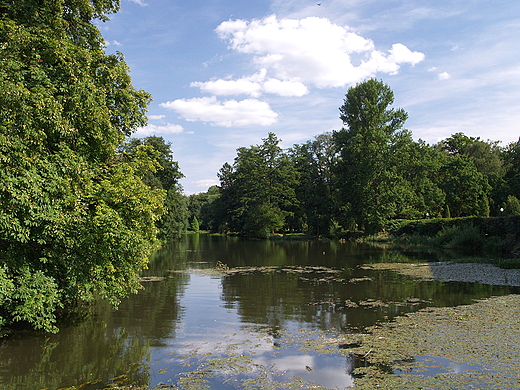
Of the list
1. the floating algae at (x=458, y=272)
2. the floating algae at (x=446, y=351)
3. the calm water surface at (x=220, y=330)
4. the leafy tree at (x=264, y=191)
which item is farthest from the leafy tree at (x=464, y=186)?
the floating algae at (x=446, y=351)

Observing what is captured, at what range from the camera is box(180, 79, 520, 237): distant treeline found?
52.2 metres

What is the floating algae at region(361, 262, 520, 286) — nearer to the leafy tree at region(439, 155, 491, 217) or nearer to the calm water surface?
the calm water surface

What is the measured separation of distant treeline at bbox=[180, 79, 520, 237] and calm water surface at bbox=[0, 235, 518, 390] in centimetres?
3252

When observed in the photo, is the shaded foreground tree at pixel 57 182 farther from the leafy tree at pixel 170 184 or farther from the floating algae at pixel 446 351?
the leafy tree at pixel 170 184

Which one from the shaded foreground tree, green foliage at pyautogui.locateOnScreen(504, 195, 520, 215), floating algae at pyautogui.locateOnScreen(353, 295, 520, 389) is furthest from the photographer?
green foliage at pyautogui.locateOnScreen(504, 195, 520, 215)

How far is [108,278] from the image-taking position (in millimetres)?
10812

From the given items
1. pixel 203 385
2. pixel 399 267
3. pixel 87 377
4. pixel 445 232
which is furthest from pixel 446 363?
pixel 445 232

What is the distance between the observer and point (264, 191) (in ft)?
229

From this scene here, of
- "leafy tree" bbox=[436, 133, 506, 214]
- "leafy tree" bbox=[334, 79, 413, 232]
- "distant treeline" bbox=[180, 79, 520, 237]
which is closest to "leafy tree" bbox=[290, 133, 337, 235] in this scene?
"distant treeline" bbox=[180, 79, 520, 237]

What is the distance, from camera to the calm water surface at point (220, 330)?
7.85 meters

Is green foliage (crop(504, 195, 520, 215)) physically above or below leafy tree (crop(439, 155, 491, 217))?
below

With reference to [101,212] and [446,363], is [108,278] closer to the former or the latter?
[101,212]

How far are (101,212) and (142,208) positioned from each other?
1164 millimetres

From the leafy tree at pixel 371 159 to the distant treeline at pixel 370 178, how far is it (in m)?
0.13
